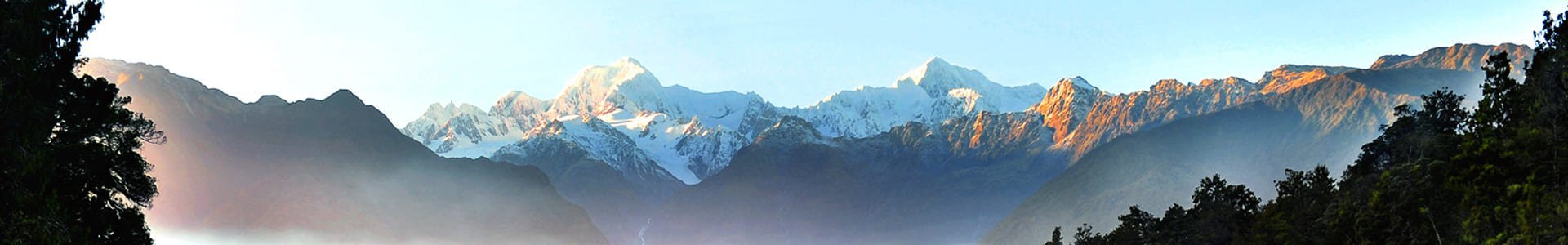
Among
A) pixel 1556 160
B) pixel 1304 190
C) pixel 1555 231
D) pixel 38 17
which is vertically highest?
pixel 1304 190

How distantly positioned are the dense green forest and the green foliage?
5507 cm

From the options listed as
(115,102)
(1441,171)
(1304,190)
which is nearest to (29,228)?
(115,102)

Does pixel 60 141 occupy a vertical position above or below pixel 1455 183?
below

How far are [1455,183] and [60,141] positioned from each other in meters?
69.2

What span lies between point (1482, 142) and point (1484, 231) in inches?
241

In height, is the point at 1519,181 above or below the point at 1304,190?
below

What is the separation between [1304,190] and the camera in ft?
345

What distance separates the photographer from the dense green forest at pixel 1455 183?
5647 centimetres

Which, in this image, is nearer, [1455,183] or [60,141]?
[60,141]

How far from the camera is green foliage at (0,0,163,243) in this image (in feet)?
121

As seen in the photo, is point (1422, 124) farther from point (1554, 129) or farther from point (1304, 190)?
point (1554, 129)

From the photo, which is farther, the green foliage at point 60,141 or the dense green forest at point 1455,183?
the dense green forest at point 1455,183

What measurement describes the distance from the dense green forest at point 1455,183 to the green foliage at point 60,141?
55.1 metres

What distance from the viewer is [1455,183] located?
6944 cm
